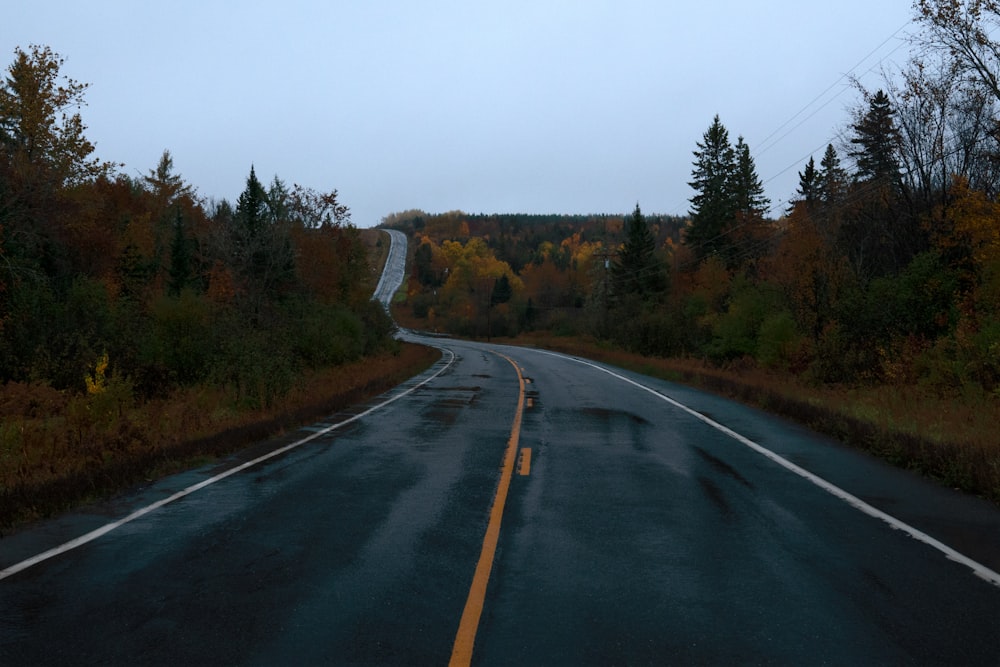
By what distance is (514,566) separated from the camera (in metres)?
5.97

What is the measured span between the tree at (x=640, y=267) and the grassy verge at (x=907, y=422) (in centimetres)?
4420

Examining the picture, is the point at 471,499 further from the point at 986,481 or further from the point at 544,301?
the point at 544,301

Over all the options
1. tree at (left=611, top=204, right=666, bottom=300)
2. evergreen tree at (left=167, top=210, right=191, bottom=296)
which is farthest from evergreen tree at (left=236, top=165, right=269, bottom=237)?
tree at (left=611, top=204, right=666, bottom=300)

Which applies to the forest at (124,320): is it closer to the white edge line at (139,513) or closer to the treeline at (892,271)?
the white edge line at (139,513)

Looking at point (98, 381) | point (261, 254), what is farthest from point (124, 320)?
point (261, 254)

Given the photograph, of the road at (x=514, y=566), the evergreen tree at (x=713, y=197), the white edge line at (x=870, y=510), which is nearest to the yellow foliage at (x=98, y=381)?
the road at (x=514, y=566)

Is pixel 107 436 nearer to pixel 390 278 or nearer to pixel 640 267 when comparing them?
pixel 640 267

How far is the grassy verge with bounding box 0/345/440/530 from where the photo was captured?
850 cm

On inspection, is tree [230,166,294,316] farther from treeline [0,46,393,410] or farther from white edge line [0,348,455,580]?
white edge line [0,348,455,580]

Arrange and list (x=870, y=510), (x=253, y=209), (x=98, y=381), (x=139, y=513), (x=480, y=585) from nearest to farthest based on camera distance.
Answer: (x=480, y=585) < (x=139, y=513) < (x=870, y=510) < (x=98, y=381) < (x=253, y=209)

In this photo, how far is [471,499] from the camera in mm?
8438

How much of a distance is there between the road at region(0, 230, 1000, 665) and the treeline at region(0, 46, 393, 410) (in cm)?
912

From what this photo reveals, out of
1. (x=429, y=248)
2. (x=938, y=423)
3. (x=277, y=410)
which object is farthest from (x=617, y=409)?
(x=429, y=248)

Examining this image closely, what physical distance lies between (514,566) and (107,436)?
28.3ft
